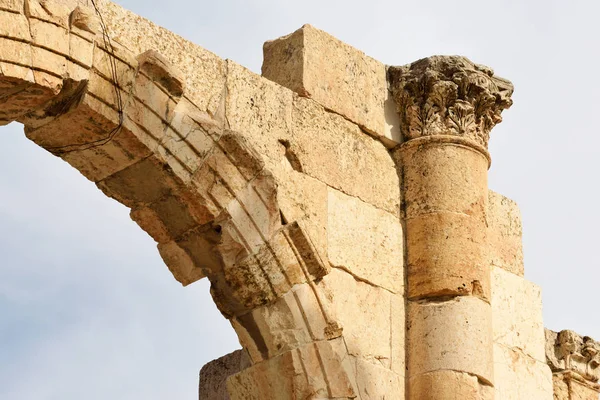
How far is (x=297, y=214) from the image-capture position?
922 cm

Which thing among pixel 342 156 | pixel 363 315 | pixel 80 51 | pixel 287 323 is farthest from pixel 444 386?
pixel 80 51

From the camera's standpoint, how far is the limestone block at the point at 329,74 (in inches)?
384

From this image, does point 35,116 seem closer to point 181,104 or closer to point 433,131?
point 181,104

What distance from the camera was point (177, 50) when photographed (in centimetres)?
902

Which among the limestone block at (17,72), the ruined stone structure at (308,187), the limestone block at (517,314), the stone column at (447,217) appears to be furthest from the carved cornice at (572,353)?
the limestone block at (17,72)

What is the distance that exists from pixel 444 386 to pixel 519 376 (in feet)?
3.69

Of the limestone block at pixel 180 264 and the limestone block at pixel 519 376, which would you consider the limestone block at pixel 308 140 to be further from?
the limestone block at pixel 519 376

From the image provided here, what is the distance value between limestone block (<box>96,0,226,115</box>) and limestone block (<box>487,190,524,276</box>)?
233 cm

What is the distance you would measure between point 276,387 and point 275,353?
183 mm

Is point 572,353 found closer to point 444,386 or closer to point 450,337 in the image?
point 450,337

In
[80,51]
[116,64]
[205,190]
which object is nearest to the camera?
[80,51]

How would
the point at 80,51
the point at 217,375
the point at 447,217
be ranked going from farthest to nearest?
the point at 217,375 → the point at 447,217 → the point at 80,51

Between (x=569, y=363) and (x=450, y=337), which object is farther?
(x=569, y=363)

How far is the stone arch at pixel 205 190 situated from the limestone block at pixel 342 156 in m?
0.29
